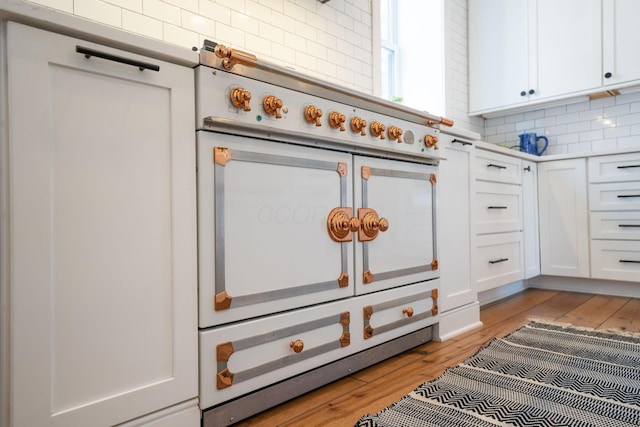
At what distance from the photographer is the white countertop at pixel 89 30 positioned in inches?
34.5

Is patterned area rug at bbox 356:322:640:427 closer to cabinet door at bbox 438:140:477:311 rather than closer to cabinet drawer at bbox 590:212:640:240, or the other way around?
cabinet door at bbox 438:140:477:311

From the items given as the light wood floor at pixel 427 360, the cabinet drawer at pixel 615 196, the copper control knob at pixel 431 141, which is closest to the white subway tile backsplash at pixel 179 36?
the copper control knob at pixel 431 141

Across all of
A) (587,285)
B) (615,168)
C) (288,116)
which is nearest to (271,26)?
(288,116)

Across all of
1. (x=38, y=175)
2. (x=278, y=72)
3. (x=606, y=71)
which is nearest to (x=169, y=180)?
(x=38, y=175)

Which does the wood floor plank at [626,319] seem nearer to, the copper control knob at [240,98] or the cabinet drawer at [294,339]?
the cabinet drawer at [294,339]

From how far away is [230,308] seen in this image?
1200mm

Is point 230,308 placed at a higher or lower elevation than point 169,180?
lower

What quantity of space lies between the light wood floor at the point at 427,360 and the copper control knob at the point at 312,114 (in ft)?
3.07

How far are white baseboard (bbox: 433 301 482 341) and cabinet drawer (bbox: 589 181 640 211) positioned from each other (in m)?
1.46

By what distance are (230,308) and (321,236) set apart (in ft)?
1.37

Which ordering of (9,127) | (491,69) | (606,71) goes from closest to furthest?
(9,127) < (606,71) < (491,69)

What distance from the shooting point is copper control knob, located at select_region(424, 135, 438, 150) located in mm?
1944

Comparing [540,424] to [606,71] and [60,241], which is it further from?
[606,71]

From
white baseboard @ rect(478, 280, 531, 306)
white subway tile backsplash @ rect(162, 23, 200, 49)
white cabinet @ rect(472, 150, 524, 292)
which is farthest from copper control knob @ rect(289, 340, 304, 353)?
white baseboard @ rect(478, 280, 531, 306)
